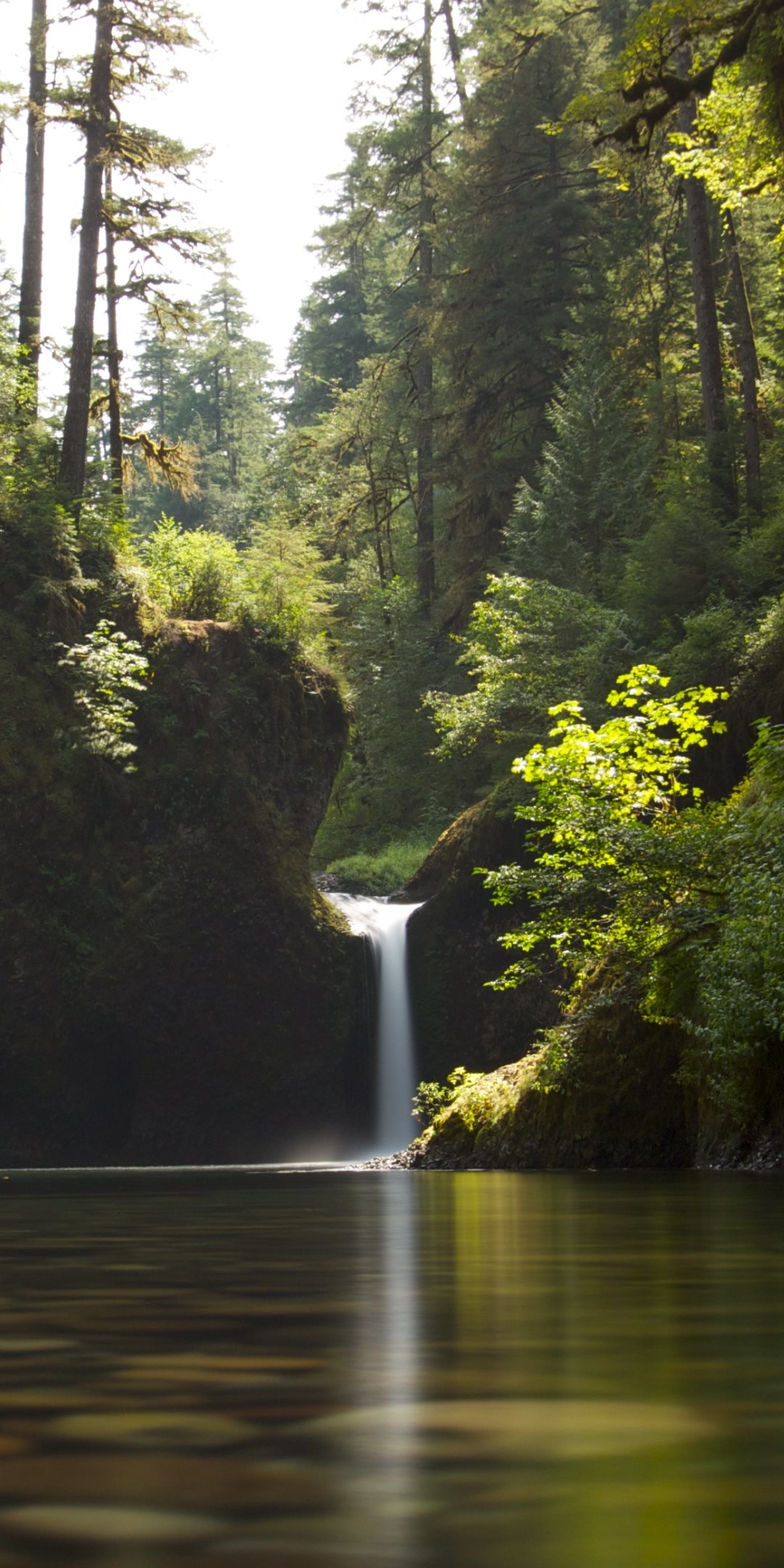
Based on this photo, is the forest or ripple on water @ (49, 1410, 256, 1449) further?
the forest

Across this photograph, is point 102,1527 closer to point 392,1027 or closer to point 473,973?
point 473,973

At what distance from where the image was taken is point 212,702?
2548 centimetres

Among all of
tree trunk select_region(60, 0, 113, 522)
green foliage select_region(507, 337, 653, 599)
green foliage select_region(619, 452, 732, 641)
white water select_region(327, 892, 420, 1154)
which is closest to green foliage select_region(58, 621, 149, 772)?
tree trunk select_region(60, 0, 113, 522)

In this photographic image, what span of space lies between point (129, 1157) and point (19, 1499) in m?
21.8

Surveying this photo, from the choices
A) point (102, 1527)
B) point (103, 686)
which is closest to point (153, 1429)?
point (102, 1527)

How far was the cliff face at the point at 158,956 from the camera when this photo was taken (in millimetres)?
22656

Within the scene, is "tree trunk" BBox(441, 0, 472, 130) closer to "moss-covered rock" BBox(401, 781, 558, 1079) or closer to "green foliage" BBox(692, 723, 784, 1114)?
"moss-covered rock" BBox(401, 781, 558, 1079)

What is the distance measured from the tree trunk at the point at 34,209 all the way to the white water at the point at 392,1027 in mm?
11105

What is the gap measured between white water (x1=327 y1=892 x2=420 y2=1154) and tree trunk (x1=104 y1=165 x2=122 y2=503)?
8.74 meters

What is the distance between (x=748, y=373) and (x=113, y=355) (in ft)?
42.0

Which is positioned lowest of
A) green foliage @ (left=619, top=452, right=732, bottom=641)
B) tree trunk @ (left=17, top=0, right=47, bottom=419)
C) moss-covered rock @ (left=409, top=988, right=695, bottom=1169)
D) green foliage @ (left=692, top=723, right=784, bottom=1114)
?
moss-covered rock @ (left=409, top=988, right=695, bottom=1169)

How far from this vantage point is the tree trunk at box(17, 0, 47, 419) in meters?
27.1

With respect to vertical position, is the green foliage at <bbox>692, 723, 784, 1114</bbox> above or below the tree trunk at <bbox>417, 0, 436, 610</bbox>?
below

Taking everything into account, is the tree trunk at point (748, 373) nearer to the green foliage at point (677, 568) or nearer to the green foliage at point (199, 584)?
the green foliage at point (677, 568)
